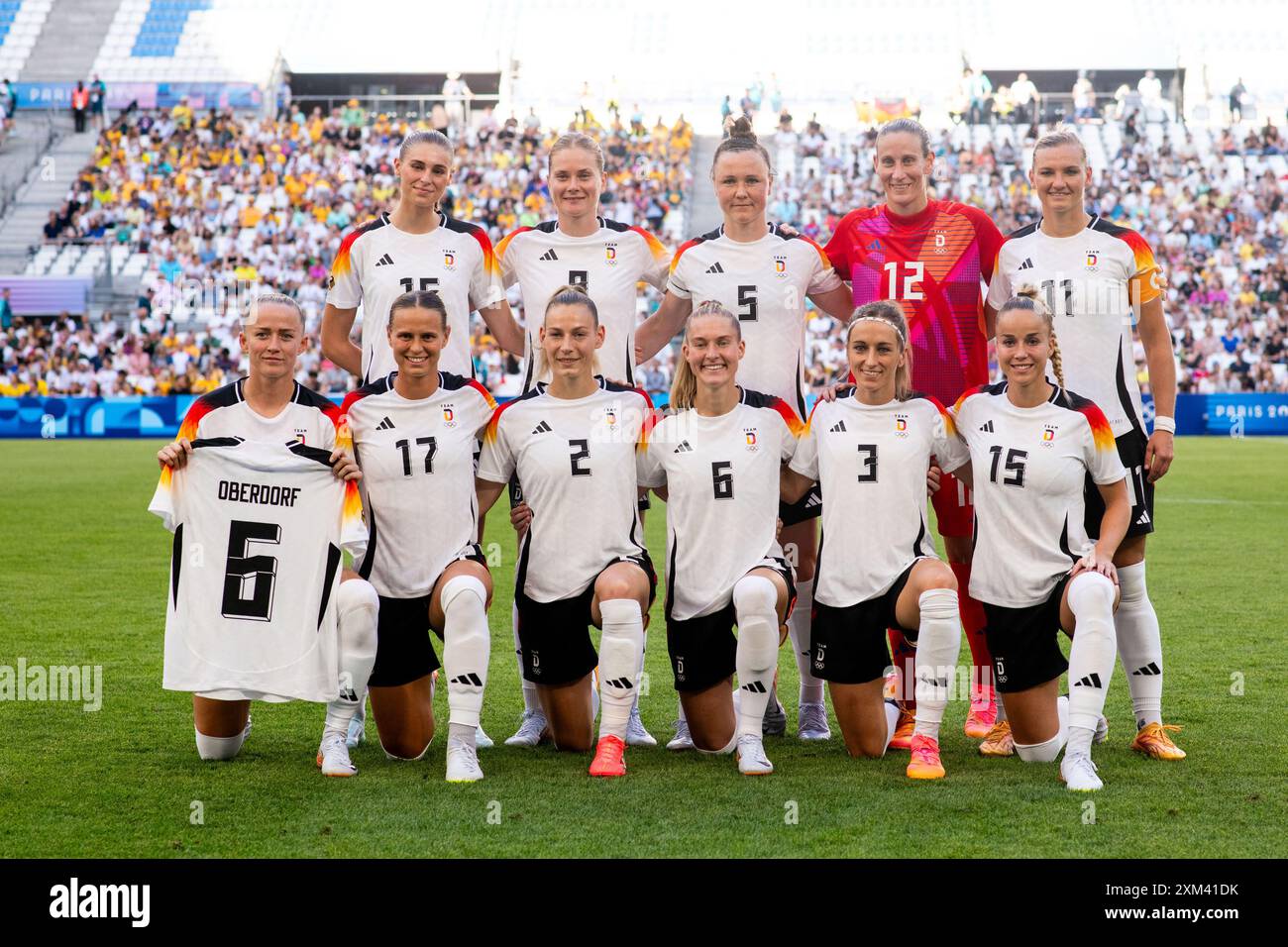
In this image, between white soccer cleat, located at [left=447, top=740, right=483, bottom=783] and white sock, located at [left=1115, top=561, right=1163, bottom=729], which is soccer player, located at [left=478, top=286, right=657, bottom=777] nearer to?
white soccer cleat, located at [left=447, top=740, right=483, bottom=783]

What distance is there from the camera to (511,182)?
97.9 feet

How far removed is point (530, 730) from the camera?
542 centimetres

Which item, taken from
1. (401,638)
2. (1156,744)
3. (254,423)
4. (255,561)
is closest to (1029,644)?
(1156,744)

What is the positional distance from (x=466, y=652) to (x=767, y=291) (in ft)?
6.13

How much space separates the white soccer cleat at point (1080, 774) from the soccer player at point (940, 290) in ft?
2.94

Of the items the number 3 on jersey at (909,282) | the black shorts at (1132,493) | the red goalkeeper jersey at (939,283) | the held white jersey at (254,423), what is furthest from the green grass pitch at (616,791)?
the number 3 on jersey at (909,282)

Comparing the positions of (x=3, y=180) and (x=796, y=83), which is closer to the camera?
(x=3, y=180)

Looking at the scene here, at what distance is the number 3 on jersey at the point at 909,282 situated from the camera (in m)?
5.59

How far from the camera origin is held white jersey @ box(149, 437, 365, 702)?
4.99 metres

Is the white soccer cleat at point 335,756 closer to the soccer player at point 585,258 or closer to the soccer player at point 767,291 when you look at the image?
the soccer player at point 585,258

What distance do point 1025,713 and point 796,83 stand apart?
34898 mm

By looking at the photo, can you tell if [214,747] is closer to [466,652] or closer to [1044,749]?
[466,652]
